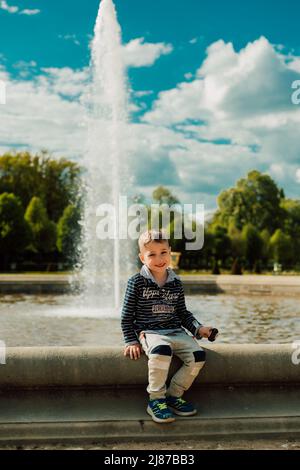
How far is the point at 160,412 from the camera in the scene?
4203 mm

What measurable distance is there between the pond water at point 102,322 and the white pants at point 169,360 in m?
4.83

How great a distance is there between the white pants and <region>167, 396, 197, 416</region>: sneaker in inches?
1.8

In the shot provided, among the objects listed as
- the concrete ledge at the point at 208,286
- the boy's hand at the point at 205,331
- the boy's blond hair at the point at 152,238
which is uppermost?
the boy's blond hair at the point at 152,238

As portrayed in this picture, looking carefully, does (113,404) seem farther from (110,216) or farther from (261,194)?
(261,194)

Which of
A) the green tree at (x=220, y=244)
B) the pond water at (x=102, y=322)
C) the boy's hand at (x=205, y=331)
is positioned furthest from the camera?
the green tree at (x=220, y=244)

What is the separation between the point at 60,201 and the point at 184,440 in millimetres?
66166

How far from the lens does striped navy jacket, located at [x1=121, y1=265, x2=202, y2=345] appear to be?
179 inches

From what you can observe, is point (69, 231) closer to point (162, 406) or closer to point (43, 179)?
point (43, 179)

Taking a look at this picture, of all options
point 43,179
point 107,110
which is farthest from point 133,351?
point 43,179

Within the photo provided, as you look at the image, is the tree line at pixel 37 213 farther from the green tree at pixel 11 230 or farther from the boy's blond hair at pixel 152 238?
the boy's blond hair at pixel 152 238

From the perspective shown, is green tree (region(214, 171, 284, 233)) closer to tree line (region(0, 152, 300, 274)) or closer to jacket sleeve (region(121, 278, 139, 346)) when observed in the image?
tree line (region(0, 152, 300, 274))

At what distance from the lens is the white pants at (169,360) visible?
4258 millimetres

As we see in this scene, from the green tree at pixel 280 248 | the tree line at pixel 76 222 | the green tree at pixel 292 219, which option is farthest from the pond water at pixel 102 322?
the green tree at pixel 292 219

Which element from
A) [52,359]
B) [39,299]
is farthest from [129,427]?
[39,299]
